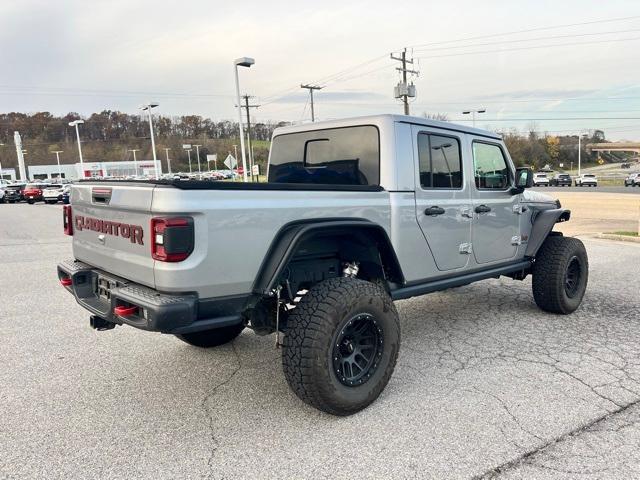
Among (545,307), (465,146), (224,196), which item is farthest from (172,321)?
(545,307)

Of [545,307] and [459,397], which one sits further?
[545,307]

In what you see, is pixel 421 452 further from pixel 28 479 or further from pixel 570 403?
pixel 28 479

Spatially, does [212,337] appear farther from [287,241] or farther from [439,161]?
[439,161]

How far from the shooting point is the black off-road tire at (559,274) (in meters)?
5.26

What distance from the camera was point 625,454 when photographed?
279cm

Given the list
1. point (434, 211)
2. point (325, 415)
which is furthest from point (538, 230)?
point (325, 415)

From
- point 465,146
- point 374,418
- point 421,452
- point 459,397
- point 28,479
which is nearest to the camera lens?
point 28,479

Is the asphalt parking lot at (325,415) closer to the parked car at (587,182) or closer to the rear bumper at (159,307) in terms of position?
the rear bumper at (159,307)

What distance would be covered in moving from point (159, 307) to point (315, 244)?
128cm

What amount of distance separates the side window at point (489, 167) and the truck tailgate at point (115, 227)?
306 centimetres

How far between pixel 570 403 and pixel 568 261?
7.63 feet

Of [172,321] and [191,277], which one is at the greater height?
[191,277]

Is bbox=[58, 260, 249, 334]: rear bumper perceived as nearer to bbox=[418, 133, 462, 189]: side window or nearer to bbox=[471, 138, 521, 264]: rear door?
bbox=[418, 133, 462, 189]: side window

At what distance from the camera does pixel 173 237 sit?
2.70m
